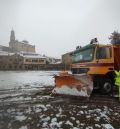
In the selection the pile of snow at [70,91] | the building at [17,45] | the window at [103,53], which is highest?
the building at [17,45]

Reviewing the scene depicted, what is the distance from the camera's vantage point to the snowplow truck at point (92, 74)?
1005 centimetres

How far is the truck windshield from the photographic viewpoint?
10.6 meters

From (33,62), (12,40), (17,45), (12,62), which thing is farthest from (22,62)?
(17,45)

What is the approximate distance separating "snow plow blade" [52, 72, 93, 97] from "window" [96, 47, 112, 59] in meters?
1.22

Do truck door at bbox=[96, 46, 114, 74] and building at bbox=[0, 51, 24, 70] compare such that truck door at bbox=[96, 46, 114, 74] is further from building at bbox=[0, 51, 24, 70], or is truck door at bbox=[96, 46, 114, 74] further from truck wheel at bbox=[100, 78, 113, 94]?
building at bbox=[0, 51, 24, 70]

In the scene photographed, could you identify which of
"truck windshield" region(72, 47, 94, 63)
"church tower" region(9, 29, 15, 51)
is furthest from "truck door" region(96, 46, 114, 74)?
"church tower" region(9, 29, 15, 51)

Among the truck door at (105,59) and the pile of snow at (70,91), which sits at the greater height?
the truck door at (105,59)

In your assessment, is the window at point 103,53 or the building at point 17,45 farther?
the building at point 17,45

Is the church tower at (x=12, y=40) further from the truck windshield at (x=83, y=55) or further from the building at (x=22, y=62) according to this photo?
the truck windshield at (x=83, y=55)

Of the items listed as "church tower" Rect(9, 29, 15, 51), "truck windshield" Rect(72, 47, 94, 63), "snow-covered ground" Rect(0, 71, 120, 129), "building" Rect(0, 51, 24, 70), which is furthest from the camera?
"church tower" Rect(9, 29, 15, 51)

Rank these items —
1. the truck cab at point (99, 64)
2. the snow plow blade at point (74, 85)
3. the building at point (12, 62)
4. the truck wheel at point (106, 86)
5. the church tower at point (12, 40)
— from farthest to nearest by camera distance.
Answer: the church tower at point (12, 40) → the building at point (12, 62) → the truck wheel at point (106, 86) → the truck cab at point (99, 64) → the snow plow blade at point (74, 85)

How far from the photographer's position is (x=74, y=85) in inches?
400

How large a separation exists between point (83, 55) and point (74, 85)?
5.84 ft

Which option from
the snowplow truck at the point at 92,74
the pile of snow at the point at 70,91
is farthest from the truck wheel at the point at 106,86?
the pile of snow at the point at 70,91
